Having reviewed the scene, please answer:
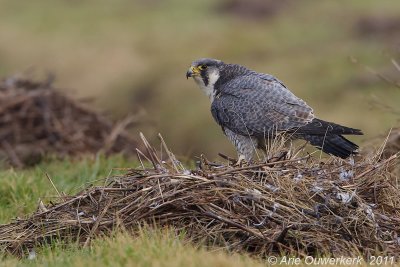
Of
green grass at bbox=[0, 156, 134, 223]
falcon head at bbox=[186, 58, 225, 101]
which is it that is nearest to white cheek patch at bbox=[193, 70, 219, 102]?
falcon head at bbox=[186, 58, 225, 101]

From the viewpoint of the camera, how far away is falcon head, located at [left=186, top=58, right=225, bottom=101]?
8289 mm

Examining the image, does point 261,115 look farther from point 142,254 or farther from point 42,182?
point 142,254

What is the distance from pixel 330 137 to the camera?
7.14 meters

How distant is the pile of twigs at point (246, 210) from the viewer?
551 centimetres

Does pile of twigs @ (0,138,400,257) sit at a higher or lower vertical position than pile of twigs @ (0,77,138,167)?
higher

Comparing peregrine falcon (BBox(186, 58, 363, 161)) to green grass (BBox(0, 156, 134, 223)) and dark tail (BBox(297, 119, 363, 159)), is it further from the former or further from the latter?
green grass (BBox(0, 156, 134, 223))

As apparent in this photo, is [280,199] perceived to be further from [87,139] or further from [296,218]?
[87,139]

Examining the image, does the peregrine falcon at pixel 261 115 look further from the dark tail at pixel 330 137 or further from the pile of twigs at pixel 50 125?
the pile of twigs at pixel 50 125

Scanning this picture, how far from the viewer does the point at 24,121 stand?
10.9m

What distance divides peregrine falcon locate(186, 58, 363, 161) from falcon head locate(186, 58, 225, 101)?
0.38 ft

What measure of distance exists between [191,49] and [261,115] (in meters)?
13.4

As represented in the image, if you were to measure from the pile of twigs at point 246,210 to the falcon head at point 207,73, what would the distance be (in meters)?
2.31

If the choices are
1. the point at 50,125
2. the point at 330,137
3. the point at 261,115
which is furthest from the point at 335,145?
the point at 50,125

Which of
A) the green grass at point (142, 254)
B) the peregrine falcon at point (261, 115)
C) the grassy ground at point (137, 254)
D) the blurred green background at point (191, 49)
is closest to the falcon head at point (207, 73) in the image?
the peregrine falcon at point (261, 115)
